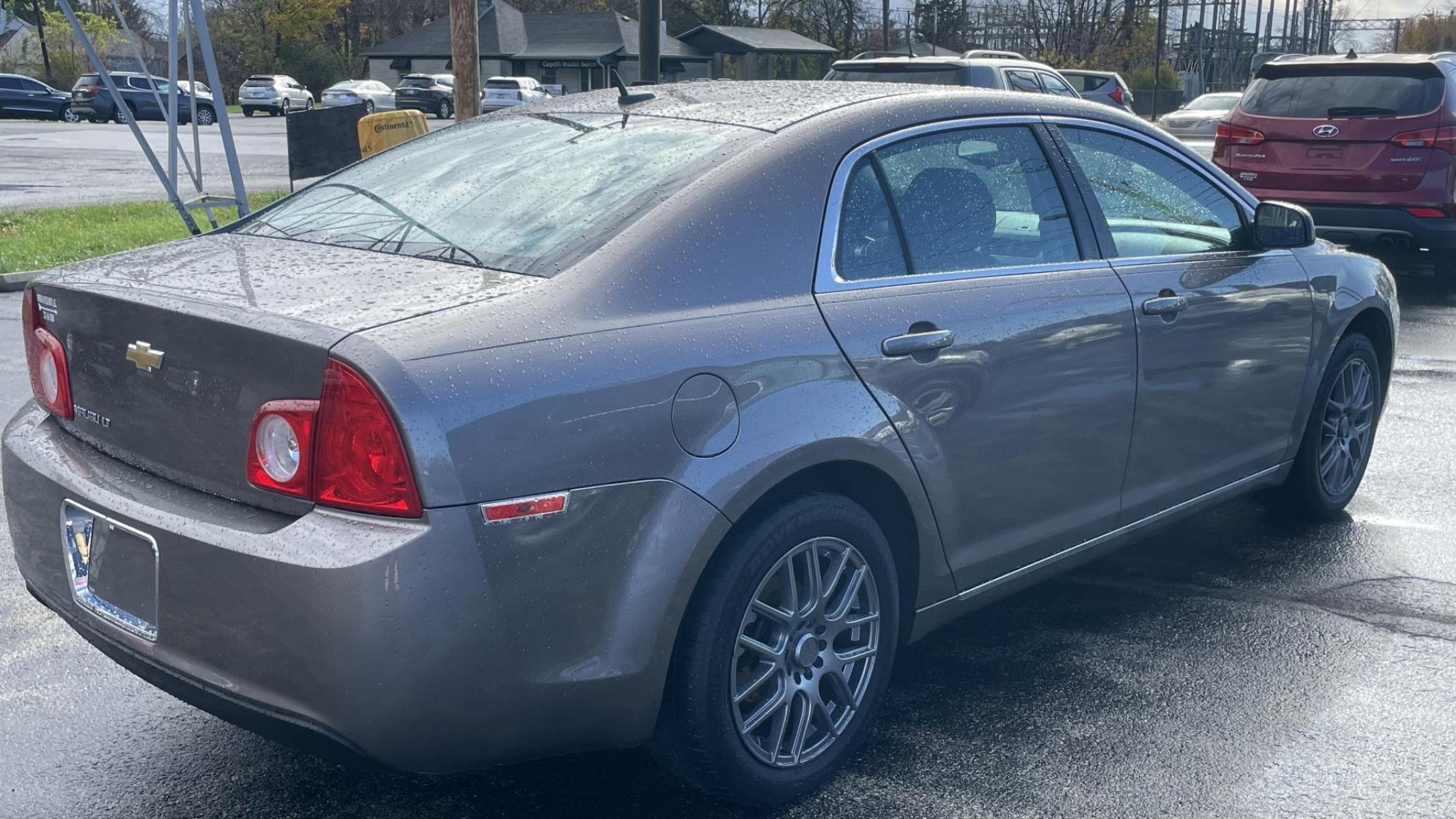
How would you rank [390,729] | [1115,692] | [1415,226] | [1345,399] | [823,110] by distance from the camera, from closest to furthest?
[390,729] → [823,110] → [1115,692] → [1345,399] → [1415,226]

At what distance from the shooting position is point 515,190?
3350 mm

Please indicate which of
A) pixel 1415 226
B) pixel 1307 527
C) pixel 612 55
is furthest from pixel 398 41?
pixel 1307 527

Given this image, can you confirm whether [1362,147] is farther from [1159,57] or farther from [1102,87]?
[1159,57]

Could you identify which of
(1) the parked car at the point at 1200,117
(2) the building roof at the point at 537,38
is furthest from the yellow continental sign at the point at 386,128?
(2) the building roof at the point at 537,38

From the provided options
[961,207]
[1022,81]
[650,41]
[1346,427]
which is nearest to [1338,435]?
[1346,427]

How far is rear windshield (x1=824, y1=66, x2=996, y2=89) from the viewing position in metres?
13.5

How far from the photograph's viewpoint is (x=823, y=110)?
3.47m

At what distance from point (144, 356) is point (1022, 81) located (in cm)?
1323

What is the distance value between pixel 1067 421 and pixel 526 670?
1727 mm

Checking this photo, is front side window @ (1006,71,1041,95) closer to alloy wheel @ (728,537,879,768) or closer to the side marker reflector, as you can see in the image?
alloy wheel @ (728,537,879,768)

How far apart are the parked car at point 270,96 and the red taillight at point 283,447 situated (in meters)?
53.2

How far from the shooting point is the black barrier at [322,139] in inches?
609

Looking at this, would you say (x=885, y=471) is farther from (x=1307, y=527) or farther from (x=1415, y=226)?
(x=1415, y=226)

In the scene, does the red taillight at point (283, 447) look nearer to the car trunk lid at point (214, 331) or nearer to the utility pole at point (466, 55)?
the car trunk lid at point (214, 331)
